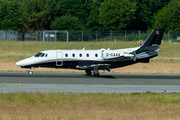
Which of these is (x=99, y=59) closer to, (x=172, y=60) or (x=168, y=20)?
(x=172, y=60)

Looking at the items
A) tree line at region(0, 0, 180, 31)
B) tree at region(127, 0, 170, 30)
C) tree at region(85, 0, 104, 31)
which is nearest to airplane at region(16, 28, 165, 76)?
tree line at region(0, 0, 180, 31)

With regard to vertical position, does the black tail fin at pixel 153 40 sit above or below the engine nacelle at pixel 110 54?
above

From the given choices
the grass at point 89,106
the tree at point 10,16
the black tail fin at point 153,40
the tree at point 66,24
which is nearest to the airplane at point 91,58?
the black tail fin at point 153,40

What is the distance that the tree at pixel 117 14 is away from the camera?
8350 cm

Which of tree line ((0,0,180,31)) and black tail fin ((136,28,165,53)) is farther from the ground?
tree line ((0,0,180,31))

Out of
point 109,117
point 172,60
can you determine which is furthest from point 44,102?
point 172,60

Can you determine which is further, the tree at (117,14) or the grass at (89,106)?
the tree at (117,14)

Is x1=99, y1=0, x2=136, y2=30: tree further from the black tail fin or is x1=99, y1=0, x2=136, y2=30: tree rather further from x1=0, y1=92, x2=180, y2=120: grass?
x1=0, y1=92, x2=180, y2=120: grass

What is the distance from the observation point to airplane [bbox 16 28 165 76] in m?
34.2

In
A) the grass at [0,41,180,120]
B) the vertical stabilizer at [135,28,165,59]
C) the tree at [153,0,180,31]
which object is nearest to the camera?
the grass at [0,41,180,120]

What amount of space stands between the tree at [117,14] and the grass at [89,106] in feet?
206

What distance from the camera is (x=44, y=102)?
59.7 feet

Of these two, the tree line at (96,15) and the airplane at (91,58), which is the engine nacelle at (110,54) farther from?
the tree line at (96,15)

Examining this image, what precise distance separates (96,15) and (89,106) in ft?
253
